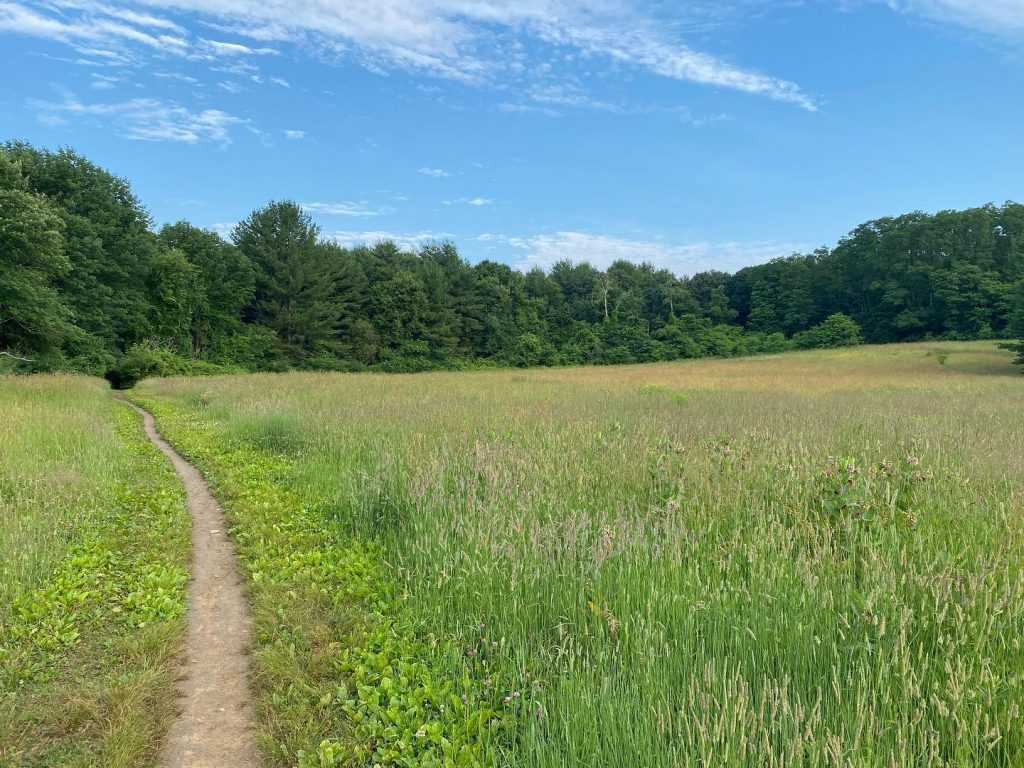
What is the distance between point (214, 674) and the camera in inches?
154

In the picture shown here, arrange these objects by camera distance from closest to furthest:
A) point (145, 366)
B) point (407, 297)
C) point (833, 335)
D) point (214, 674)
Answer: point (214, 674) → point (145, 366) → point (407, 297) → point (833, 335)

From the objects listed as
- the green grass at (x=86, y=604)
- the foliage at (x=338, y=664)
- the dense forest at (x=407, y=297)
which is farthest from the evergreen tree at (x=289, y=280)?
the foliage at (x=338, y=664)

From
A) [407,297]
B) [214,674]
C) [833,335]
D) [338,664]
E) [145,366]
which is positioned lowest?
[214,674]

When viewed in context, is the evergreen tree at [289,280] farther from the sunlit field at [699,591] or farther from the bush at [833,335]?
the bush at [833,335]

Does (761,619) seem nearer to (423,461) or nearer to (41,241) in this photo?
(423,461)

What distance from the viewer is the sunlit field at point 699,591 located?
2.46 metres

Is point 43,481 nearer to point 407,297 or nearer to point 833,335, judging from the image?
point 407,297

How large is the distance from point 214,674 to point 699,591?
134 inches

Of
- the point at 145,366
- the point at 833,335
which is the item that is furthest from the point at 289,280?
the point at 833,335

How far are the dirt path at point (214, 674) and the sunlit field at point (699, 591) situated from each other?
0.94 ft

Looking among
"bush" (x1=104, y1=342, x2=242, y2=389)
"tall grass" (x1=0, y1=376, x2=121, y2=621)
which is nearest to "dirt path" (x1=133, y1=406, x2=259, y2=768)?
"tall grass" (x1=0, y1=376, x2=121, y2=621)

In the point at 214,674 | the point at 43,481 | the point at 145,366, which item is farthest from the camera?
the point at 145,366

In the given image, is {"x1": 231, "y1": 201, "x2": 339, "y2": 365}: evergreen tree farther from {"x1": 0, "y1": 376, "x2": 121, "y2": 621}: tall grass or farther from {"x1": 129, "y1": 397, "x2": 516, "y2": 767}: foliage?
{"x1": 129, "y1": 397, "x2": 516, "y2": 767}: foliage

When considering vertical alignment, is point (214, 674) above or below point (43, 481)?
below
